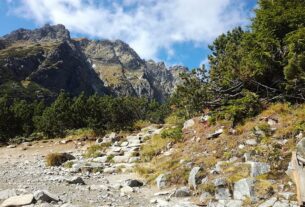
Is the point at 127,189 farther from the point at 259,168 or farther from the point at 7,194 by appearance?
the point at 259,168

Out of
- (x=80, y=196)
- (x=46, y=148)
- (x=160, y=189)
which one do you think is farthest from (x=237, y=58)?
(x=46, y=148)

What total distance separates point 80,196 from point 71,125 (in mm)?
42321

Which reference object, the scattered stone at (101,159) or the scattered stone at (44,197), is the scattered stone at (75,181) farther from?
the scattered stone at (101,159)

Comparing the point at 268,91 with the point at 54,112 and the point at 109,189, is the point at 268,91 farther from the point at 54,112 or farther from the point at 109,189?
the point at 54,112

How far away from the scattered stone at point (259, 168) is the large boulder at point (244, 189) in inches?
28.6

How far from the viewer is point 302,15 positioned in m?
23.8

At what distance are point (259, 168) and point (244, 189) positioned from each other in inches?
64.4

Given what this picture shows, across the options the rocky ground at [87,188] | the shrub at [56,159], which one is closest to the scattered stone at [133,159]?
the rocky ground at [87,188]

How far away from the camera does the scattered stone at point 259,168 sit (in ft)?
49.6

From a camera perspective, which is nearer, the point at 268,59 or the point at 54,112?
the point at 268,59

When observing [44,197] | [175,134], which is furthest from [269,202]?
[175,134]

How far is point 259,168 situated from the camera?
15359mm

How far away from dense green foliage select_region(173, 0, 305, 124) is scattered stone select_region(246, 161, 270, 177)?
6585mm

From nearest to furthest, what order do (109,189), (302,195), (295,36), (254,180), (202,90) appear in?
1. (302,195)
2. (254,180)
3. (109,189)
4. (295,36)
5. (202,90)
